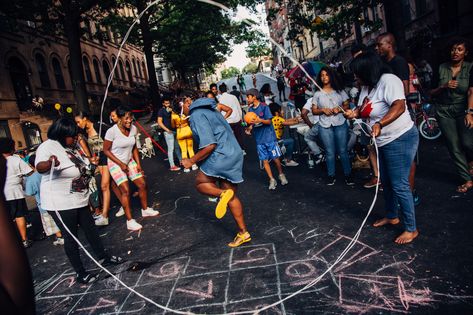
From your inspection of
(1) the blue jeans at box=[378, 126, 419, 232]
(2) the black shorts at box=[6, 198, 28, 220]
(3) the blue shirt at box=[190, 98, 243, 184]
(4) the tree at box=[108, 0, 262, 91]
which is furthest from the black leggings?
(4) the tree at box=[108, 0, 262, 91]

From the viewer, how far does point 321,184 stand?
6.34m

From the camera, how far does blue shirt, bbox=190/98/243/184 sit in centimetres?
397

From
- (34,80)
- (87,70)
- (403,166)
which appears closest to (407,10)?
(403,166)

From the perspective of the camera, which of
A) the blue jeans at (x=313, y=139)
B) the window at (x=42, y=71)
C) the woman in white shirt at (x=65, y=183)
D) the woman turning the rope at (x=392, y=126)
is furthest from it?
the window at (x=42, y=71)

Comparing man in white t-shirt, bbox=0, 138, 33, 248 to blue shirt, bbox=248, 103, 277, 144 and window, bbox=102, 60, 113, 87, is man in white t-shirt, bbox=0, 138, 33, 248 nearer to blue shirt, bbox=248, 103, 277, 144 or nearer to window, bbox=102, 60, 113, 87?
blue shirt, bbox=248, 103, 277, 144

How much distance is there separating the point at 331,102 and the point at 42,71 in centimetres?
2317

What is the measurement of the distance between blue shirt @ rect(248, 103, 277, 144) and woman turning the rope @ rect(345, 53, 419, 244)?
2842mm

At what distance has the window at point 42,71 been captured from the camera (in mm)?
22619

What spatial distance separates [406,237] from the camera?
372cm

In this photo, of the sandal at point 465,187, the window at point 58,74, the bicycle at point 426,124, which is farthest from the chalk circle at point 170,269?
the window at point 58,74

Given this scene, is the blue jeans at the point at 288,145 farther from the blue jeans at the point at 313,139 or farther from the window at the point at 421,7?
the window at the point at 421,7

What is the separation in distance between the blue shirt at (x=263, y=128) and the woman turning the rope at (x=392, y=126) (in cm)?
284

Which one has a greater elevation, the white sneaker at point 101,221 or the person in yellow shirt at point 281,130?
the person in yellow shirt at point 281,130

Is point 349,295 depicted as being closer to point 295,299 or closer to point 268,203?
point 295,299
